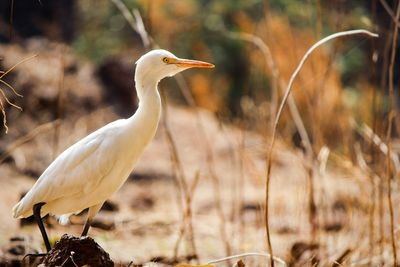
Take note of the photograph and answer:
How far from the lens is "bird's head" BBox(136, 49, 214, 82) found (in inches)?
68.6

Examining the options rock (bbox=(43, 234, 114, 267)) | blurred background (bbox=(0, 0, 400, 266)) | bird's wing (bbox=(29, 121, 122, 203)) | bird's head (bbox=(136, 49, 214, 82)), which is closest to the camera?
rock (bbox=(43, 234, 114, 267))

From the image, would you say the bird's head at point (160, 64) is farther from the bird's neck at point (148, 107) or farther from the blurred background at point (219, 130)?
the blurred background at point (219, 130)

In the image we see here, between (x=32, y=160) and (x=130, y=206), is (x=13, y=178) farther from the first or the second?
(x=130, y=206)

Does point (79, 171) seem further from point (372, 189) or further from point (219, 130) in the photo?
point (219, 130)

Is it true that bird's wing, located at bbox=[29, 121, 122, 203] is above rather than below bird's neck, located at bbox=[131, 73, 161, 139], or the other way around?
below

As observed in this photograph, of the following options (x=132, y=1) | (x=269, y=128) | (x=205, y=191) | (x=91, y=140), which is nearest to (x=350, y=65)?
(x=132, y=1)

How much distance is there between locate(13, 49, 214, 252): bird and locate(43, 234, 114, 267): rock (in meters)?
0.20

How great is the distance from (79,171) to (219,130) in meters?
3.42

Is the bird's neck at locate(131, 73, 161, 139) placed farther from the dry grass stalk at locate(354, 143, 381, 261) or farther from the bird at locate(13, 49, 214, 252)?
the dry grass stalk at locate(354, 143, 381, 261)

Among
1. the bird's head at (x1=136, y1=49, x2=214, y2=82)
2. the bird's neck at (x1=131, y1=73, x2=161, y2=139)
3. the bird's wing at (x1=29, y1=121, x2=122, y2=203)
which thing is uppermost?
the bird's head at (x1=136, y1=49, x2=214, y2=82)

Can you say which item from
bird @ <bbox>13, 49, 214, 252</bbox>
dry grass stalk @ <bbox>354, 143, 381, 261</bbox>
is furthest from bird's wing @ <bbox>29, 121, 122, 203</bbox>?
dry grass stalk @ <bbox>354, 143, 381, 261</bbox>

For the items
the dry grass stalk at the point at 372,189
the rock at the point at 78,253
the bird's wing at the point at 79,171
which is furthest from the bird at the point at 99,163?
the dry grass stalk at the point at 372,189

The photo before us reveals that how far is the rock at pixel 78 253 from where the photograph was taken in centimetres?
162

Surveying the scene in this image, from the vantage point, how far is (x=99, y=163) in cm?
184
